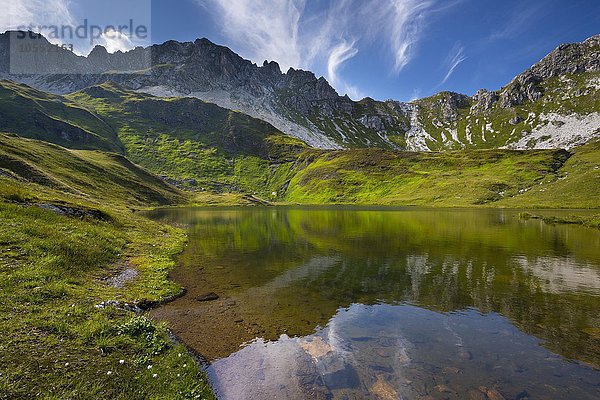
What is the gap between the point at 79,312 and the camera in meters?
15.3

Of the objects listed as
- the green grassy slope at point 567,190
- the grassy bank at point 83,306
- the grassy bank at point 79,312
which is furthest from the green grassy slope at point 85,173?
the green grassy slope at point 567,190

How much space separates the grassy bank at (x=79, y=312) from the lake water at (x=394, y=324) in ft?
7.71

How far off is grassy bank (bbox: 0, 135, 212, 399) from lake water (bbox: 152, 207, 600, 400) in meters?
2.35

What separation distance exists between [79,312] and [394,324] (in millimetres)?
18144

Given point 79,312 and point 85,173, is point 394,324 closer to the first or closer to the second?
point 79,312

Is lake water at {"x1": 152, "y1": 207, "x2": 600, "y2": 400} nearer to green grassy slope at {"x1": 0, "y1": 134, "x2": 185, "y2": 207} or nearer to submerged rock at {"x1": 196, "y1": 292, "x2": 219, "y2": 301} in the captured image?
submerged rock at {"x1": 196, "y1": 292, "x2": 219, "y2": 301}

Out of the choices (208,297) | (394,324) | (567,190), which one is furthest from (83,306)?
(567,190)

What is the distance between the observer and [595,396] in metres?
12.6

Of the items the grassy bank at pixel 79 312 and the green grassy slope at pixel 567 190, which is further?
the green grassy slope at pixel 567 190

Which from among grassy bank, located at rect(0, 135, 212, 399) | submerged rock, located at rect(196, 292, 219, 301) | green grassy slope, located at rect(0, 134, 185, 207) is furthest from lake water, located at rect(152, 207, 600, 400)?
green grassy slope, located at rect(0, 134, 185, 207)

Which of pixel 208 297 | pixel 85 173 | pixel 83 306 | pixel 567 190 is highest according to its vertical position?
pixel 85 173

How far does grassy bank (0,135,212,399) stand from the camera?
10.6 metres

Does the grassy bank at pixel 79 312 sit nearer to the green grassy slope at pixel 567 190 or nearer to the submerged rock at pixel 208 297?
the submerged rock at pixel 208 297

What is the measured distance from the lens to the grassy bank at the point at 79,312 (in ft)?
34.8
